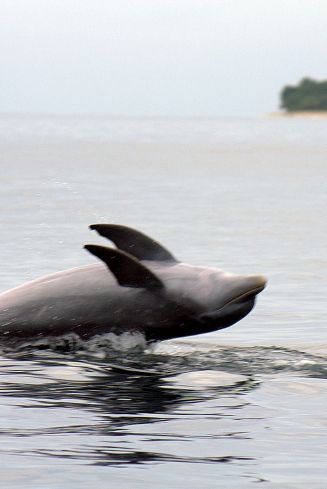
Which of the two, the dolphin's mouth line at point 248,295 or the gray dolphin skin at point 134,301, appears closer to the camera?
the dolphin's mouth line at point 248,295

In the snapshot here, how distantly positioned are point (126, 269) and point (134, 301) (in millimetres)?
380

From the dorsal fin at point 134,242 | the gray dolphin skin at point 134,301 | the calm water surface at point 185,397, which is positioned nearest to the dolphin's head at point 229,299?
the gray dolphin skin at point 134,301

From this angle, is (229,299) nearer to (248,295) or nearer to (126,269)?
(248,295)

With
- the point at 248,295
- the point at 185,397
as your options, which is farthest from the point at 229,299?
the point at 185,397

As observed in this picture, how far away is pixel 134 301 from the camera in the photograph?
12820 millimetres

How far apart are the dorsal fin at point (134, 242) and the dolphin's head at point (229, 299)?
62 cm

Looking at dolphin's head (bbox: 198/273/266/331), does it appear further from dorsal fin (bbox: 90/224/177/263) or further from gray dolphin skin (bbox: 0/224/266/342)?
dorsal fin (bbox: 90/224/177/263)

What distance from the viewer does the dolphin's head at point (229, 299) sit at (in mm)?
12602

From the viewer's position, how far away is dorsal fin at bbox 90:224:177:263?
1285 centimetres

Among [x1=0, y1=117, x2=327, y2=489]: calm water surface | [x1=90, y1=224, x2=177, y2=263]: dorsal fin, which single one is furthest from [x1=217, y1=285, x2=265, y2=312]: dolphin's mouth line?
[x1=90, y1=224, x2=177, y2=263]: dorsal fin

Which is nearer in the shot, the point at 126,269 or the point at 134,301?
the point at 126,269

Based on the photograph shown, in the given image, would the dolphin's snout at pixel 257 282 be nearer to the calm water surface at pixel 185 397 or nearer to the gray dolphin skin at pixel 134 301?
the gray dolphin skin at pixel 134 301

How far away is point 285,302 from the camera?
17.0 meters

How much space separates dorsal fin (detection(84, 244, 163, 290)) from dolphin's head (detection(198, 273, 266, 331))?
0.47m
